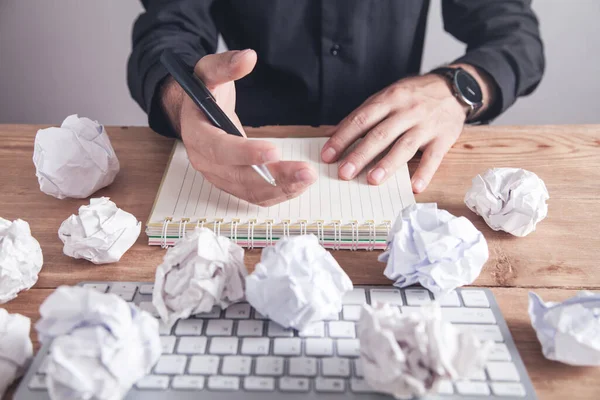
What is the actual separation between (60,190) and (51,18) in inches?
37.8

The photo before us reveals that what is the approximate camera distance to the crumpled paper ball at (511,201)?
1.81 ft

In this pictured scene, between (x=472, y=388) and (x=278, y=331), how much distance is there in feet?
0.54

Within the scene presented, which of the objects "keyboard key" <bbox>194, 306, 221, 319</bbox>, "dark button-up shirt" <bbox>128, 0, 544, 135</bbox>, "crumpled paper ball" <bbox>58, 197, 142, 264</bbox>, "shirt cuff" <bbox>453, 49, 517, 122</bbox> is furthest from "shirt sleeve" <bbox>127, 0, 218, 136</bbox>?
"shirt cuff" <bbox>453, 49, 517, 122</bbox>

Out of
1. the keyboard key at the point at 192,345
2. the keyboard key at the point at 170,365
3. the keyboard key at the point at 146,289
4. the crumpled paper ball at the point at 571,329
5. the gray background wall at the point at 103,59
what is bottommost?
the gray background wall at the point at 103,59

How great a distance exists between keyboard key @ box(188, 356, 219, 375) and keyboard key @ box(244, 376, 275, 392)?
0.03 m

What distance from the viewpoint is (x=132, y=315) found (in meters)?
0.41

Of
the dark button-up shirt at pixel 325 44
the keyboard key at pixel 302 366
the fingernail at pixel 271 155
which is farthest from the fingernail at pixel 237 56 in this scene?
the keyboard key at pixel 302 366

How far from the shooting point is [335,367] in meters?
0.43

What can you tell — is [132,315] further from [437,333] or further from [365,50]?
[365,50]

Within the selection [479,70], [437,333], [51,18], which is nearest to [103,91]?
[51,18]

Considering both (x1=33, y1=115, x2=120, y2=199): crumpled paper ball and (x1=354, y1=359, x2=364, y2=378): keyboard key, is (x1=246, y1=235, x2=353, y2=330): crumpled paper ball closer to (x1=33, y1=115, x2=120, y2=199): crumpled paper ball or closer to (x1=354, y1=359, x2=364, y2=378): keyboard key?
(x1=354, y1=359, x2=364, y2=378): keyboard key

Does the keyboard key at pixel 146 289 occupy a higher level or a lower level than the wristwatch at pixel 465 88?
lower

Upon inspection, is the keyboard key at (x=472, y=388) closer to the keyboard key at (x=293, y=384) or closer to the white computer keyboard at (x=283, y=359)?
the white computer keyboard at (x=283, y=359)

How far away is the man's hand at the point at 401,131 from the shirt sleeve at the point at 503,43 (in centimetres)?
10
